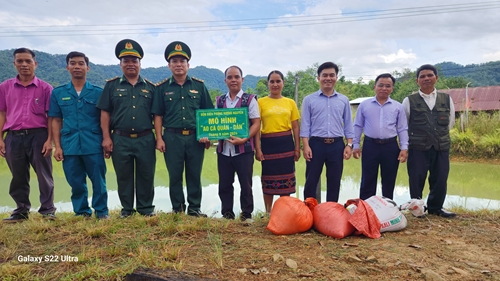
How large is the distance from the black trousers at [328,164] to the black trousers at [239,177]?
0.70 metres

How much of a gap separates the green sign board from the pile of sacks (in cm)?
94

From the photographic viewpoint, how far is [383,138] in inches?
140

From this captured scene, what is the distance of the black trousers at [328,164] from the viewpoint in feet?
11.6

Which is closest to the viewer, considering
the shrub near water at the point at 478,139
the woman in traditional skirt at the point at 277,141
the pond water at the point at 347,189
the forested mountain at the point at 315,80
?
the woman in traditional skirt at the point at 277,141

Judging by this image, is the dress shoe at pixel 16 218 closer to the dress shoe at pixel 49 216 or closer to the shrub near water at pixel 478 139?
the dress shoe at pixel 49 216

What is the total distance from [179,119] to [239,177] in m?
0.92

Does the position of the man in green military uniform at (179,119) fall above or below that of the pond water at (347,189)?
above

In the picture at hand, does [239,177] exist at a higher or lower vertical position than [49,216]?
higher

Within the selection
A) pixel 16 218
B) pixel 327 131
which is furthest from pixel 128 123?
pixel 327 131

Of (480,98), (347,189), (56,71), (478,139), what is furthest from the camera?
(56,71)

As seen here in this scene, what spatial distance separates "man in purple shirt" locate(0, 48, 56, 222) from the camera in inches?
133

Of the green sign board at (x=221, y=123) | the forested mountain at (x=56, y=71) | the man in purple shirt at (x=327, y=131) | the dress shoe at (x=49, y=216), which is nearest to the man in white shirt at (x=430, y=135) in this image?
the man in purple shirt at (x=327, y=131)

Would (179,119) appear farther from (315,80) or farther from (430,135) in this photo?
(315,80)

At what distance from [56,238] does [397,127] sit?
12.0 ft
